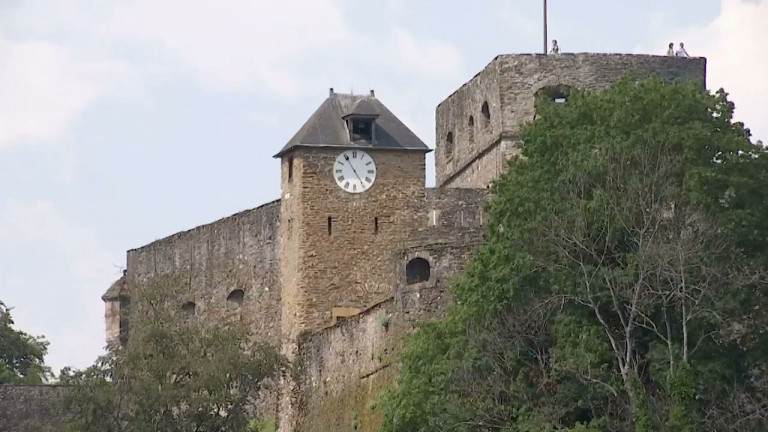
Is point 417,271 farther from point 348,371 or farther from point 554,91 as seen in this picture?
point 554,91

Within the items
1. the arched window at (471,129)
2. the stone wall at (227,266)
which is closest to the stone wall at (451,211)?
the arched window at (471,129)

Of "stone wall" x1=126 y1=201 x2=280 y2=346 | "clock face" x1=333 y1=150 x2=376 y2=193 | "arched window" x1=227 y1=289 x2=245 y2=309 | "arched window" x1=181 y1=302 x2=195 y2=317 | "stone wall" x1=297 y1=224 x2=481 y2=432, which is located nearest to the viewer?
"stone wall" x1=297 y1=224 x2=481 y2=432

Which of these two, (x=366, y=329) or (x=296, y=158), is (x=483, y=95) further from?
(x=366, y=329)

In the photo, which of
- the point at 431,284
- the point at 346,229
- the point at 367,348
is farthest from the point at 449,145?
the point at 431,284

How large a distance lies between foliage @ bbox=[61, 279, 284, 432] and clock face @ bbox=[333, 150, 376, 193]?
6578 mm

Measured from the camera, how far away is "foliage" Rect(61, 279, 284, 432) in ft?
184

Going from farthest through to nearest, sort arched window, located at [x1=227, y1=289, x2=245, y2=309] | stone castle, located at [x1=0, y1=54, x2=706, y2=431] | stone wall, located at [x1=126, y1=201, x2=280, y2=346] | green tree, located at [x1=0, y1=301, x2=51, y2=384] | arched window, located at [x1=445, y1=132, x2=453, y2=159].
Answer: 1. green tree, located at [x1=0, y1=301, x2=51, y2=384]
2. arched window, located at [x1=227, y1=289, x2=245, y2=309]
3. arched window, located at [x1=445, y1=132, x2=453, y2=159]
4. stone wall, located at [x1=126, y1=201, x2=280, y2=346]
5. stone castle, located at [x1=0, y1=54, x2=706, y2=431]

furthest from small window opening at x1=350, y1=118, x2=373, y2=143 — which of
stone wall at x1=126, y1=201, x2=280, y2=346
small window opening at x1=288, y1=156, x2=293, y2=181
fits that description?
stone wall at x1=126, y1=201, x2=280, y2=346

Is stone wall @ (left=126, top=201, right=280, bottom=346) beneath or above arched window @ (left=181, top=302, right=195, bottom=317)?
above

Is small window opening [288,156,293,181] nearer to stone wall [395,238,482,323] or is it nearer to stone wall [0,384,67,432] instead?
stone wall [0,384,67,432]

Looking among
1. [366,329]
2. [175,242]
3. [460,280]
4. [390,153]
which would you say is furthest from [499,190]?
[175,242]

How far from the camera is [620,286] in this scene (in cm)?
4891

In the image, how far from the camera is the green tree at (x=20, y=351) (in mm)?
81062

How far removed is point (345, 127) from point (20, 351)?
2231 centimetres
